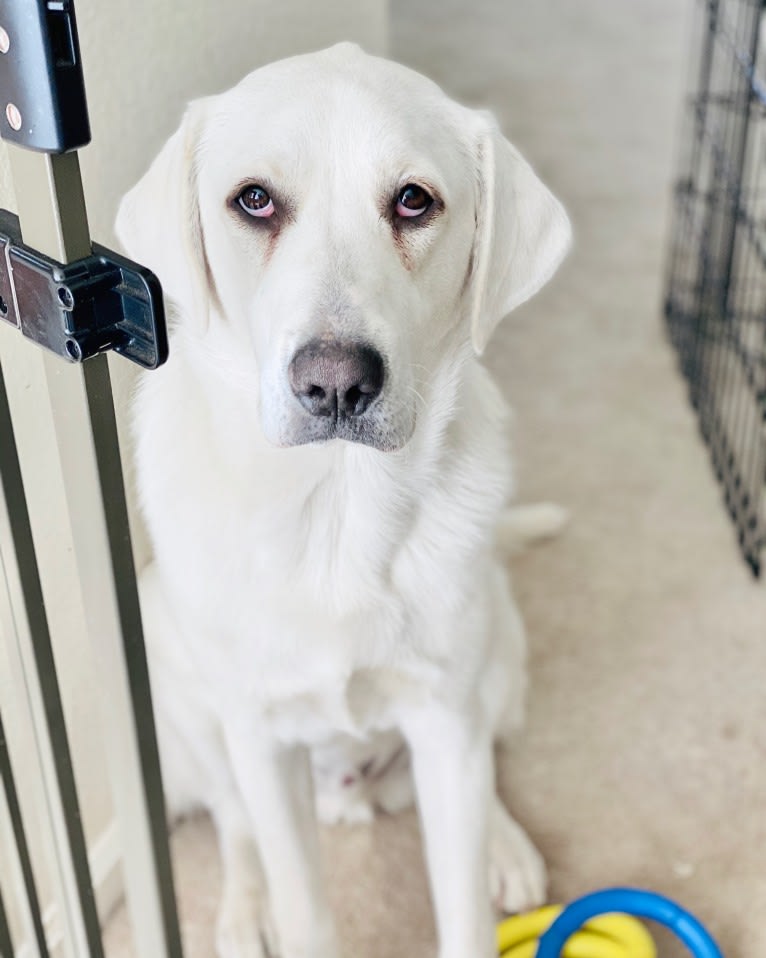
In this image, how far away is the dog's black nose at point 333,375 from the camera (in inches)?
35.7

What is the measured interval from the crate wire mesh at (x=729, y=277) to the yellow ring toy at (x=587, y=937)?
80cm

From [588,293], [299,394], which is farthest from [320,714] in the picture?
[588,293]

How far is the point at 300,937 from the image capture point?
1.30 meters

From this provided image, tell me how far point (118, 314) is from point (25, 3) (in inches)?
6.9

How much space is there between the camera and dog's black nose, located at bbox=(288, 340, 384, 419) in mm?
907

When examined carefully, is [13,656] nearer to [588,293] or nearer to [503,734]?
[503,734]

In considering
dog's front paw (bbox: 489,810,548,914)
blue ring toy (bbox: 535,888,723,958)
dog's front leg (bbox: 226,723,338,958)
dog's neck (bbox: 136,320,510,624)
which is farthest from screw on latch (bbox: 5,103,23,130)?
dog's front paw (bbox: 489,810,548,914)

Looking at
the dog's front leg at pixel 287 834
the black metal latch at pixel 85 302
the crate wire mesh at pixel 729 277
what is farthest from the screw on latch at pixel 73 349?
the crate wire mesh at pixel 729 277

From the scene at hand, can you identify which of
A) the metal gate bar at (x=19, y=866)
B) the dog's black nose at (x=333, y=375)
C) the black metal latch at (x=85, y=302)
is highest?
the black metal latch at (x=85, y=302)

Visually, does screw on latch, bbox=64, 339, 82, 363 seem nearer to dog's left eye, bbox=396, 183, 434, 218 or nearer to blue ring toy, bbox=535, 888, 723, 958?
dog's left eye, bbox=396, 183, 434, 218

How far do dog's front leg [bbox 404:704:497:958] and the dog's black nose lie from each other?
0.44 metres

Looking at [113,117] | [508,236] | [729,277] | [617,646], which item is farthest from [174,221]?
[729,277]

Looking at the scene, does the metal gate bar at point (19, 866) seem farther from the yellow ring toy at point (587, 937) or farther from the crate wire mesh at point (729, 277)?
the crate wire mesh at point (729, 277)

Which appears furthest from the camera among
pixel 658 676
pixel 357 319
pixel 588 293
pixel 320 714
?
pixel 588 293
